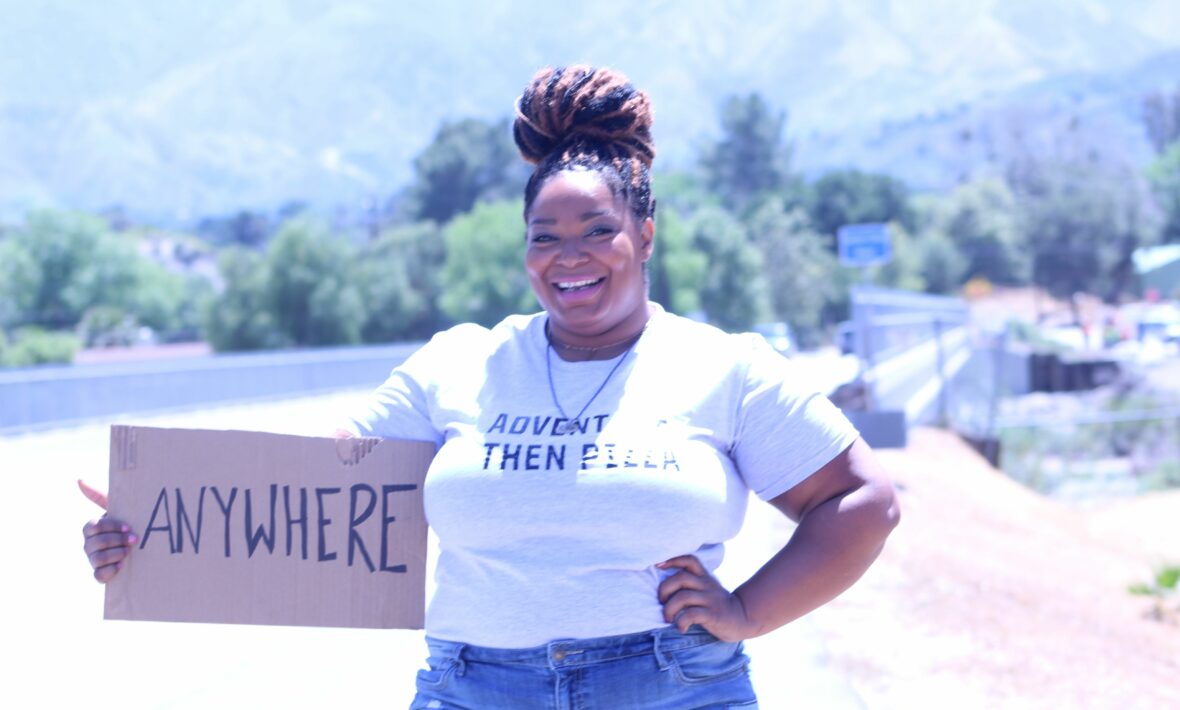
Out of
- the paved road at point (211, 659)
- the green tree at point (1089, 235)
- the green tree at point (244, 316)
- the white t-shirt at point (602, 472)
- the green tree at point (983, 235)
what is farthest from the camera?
the green tree at point (983, 235)

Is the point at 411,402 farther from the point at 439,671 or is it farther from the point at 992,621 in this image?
the point at 992,621

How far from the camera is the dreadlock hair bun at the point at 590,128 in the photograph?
285 centimetres

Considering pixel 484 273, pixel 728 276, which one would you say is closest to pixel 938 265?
pixel 728 276

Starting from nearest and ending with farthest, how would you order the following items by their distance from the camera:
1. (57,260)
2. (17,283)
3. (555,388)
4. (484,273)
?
(555,388) → (484,273) → (17,283) → (57,260)

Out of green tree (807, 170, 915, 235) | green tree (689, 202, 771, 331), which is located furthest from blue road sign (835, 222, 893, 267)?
green tree (807, 170, 915, 235)

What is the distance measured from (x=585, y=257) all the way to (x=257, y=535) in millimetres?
934

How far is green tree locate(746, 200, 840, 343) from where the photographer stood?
3167 inches

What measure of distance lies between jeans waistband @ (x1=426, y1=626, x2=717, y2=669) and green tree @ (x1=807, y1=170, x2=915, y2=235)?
106483mm

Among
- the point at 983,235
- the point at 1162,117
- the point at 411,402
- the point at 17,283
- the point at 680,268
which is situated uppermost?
the point at 1162,117

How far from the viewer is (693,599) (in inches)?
101

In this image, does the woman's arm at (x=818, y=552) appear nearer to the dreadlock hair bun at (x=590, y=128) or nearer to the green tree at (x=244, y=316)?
the dreadlock hair bun at (x=590, y=128)

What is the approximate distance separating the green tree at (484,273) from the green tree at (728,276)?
957cm

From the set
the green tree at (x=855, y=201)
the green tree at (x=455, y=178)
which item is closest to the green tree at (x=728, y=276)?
the green tree at (x=855, y=201)

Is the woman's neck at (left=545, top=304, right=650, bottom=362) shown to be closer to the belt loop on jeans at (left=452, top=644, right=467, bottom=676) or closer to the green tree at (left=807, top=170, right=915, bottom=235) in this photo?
the belt loop on jeans at (left=452, top=644, right=467, bottom=676)
